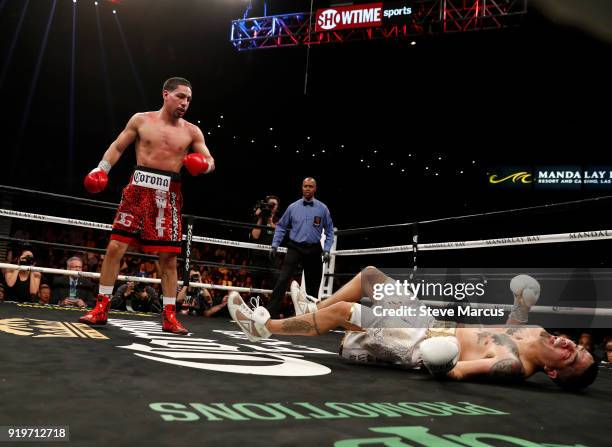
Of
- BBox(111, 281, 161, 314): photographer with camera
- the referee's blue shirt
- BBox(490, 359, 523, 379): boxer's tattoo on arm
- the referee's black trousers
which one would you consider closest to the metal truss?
the referee's blue shirt

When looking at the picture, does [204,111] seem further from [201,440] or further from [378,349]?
[201,440]

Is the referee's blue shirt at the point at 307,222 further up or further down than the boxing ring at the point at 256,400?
further up

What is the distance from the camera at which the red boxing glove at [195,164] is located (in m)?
2.71

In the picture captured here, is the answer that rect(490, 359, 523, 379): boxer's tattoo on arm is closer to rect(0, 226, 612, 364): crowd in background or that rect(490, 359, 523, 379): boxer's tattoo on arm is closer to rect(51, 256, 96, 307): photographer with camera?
rect(0, 226, 612, 364): crowd in background

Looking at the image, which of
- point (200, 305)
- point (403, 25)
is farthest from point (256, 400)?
point (403, 25)

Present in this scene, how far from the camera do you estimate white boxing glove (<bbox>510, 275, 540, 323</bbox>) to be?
79.8 inches

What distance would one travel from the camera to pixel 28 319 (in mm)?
2752

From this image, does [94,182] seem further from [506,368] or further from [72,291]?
[72,291]

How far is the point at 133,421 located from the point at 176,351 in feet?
3.63

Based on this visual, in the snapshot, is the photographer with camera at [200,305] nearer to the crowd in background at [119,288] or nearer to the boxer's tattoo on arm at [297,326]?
the crowd in background at [119,288]

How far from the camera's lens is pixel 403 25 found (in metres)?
8.21

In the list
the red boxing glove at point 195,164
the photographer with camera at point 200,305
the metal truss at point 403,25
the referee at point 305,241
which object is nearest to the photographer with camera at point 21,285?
the photographer with camera at point 200,305

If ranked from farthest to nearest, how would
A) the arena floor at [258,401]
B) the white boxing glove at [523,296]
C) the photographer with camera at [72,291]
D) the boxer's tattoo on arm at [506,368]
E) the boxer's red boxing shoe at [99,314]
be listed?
the photographer with camera at [72,291] → the boxer's red boxing shoe at [99,314] → the white boxing glove at [523,296] → the boxer's tattoo on arm at [506,368] → the arena floor at [258,401]

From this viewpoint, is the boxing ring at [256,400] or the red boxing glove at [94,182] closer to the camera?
the boxing ring at [256,400]
